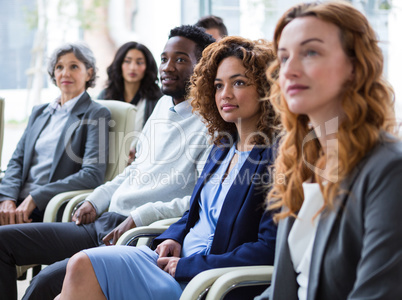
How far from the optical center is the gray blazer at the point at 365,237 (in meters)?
0.99

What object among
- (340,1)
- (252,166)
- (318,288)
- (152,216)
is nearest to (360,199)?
(318,288)

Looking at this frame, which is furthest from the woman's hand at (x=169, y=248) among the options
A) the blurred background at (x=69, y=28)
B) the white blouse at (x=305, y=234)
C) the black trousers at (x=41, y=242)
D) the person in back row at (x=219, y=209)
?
the blurred background at (x=69, y=28)

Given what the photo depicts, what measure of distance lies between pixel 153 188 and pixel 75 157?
2.38ft

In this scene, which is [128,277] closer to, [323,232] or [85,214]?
[323,232]

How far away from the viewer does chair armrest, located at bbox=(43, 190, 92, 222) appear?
8.54 feet

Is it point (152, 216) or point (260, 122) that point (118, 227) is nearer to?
point (152, 216)

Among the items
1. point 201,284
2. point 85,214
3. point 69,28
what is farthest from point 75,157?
point 69,28

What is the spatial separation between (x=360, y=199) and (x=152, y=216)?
4.07 feet

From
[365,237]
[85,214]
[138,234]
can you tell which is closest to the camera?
[365,237]

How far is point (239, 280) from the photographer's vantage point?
4.70 feet

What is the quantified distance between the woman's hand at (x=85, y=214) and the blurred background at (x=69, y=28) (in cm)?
263

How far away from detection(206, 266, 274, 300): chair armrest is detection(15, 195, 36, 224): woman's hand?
1.54 metres

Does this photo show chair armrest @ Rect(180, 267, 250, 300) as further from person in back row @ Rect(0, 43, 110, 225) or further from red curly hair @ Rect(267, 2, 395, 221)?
person in back row @ Rect(0, 43, 110, 225)

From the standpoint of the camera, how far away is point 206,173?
1859 mm
